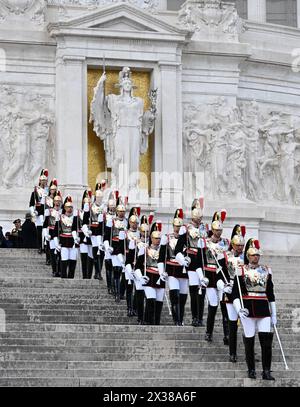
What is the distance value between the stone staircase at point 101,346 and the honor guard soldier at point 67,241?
4.54ft

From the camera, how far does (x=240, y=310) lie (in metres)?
18.3

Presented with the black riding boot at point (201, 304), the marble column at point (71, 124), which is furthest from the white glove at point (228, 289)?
the marble column at point (71, 124)

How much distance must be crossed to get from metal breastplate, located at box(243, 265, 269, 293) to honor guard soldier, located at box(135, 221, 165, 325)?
9.03 feet

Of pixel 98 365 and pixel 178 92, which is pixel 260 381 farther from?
pixel 178 92

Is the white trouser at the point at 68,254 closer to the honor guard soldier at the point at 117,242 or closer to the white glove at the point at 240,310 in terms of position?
the honor guard soldier at the point at 117,242

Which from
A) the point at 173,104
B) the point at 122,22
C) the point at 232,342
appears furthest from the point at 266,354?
the point at 122,22

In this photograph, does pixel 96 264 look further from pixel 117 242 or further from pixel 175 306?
pixel 175 306

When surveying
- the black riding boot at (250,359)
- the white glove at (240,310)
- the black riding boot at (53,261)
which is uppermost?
the black riding boot at (53,261)

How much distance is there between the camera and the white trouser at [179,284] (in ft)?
69.8

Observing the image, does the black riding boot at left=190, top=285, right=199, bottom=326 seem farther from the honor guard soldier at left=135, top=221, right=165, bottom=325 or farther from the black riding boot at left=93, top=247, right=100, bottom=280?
the black riding boot at left=93, top=247, right=100, bottom=280

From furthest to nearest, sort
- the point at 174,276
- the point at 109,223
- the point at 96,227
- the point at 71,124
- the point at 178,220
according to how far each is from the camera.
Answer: the point at 71,124, the point at 96,227, the point at 109,223, the point at 178,220, the point at 174,276

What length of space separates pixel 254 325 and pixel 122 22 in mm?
15005

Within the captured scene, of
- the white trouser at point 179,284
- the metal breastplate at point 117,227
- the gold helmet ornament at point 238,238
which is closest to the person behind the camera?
the gold helmet ornament at point 238,238

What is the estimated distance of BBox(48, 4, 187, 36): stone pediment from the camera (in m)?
31.0
